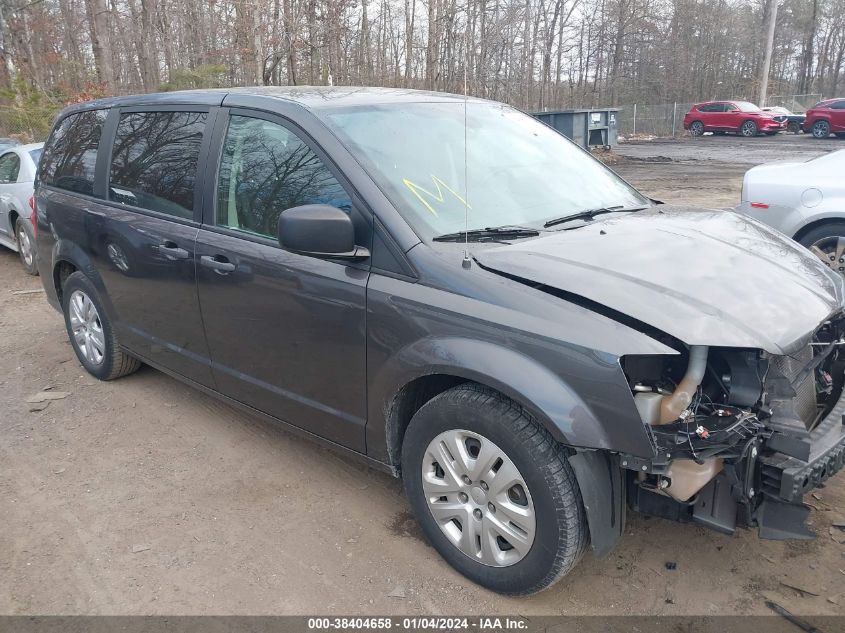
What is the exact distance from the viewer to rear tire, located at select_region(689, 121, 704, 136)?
34156 mm

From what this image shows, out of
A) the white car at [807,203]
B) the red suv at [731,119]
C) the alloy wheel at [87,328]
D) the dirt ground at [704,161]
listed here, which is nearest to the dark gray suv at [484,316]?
the alloy wheel at [87,328]

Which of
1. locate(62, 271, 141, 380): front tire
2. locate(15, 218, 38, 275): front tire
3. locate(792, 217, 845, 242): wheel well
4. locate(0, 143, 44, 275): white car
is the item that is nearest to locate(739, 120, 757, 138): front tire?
locate(792, 217, 845, 242): wheel well

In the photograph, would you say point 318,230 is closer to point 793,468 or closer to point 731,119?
point 793,468

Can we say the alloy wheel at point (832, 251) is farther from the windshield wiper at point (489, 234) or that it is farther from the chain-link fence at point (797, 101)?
the chain-link fence at point (797, 101)

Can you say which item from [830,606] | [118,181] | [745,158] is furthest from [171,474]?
[745,158]

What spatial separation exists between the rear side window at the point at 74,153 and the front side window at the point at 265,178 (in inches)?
60.9

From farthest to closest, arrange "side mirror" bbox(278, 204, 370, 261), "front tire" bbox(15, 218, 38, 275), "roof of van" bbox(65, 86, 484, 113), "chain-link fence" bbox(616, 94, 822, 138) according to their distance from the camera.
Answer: "chain-link fence" bbox(616, 94, 822, 138)
"front tire" bbox(15, 218, 38, 275)
"roof of van" bbox(65, 86, 484, 113)
"side mirror" bbox(278, 204, 370, 261)

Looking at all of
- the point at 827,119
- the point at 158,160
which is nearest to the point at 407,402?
the point at 158,160

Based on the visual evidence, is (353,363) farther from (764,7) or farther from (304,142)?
(764,7)

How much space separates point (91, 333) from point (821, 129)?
31039 millimetres

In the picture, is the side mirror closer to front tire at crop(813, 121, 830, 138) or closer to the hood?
the hood

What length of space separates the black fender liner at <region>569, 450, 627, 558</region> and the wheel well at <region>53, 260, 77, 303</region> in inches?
159

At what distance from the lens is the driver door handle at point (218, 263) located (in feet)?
11.2

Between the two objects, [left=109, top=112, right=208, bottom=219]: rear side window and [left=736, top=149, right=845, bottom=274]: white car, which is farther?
[left=736, top=149, right=845, bottom=274]: white car
